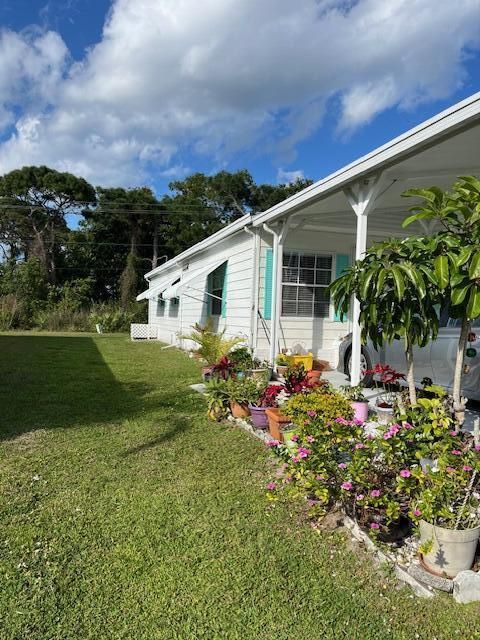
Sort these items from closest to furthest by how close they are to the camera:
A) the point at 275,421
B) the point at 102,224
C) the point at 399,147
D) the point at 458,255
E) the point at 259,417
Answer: the point at 458,255
the point at 399,147
the point at 275,421
the point at 259,417
the point at 102,224

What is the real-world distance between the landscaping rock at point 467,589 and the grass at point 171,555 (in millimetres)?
74

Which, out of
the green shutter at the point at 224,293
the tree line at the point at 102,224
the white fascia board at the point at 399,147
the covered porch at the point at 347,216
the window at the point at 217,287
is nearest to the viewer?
the white fascia board at the point at 399,147

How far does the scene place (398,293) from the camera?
124 inches

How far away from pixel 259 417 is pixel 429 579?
9.15 feet

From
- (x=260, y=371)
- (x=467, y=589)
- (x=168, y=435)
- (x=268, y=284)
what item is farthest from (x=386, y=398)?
(x=268, y=284)

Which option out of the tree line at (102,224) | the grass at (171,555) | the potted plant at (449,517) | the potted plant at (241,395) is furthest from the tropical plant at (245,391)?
the tree line at (102,224)

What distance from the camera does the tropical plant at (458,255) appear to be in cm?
296

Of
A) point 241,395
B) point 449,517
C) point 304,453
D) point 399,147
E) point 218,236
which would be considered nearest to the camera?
point 449,517

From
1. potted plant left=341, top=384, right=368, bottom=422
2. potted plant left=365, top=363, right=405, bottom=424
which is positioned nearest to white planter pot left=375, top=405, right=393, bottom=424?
potted plant left=365, top=363, right=405, bottom=424

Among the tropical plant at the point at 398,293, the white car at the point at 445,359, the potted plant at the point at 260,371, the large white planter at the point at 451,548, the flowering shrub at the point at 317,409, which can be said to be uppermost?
the tropical plant at the point at 398,293

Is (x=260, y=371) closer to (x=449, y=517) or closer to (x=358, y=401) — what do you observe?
(x=358, y=401)

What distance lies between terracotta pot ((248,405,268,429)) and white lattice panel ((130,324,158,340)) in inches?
587

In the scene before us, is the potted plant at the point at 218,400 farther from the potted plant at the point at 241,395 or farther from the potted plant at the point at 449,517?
the potted plant at the point at 449,517

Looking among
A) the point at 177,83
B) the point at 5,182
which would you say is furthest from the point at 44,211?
the point at 177,83
